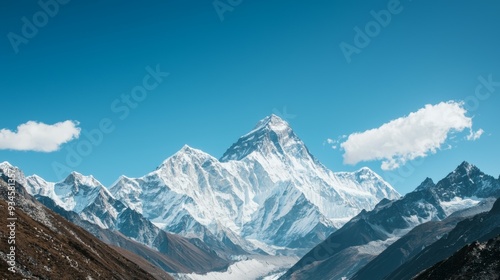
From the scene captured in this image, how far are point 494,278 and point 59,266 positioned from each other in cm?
10666

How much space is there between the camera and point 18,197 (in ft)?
600

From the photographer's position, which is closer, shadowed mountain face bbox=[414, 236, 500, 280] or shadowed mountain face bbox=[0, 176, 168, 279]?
shadowed mountain face bbox=[414, 236, 500, 280]

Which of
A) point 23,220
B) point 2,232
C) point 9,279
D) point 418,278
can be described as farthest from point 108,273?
point 418,278

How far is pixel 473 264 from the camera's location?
11650cm

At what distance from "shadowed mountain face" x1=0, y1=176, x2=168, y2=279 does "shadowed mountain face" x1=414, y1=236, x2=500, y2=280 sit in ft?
307

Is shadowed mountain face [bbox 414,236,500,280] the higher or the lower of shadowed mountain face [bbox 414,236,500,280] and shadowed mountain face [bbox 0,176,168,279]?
the lower

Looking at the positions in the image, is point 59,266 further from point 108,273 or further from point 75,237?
point 75,237

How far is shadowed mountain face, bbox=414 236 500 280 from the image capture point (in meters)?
112

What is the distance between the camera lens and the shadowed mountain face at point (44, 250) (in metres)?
124

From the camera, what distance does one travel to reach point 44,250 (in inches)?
5556

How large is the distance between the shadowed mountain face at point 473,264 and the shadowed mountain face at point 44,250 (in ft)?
307

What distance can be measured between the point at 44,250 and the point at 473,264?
355 feet

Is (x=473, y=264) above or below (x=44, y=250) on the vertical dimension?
below

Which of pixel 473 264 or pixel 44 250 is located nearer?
pixel 473 264
